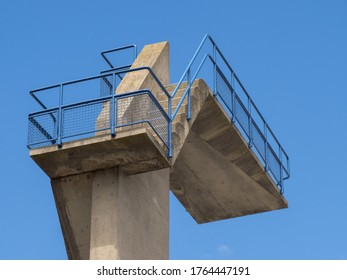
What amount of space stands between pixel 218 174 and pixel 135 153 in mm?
5363

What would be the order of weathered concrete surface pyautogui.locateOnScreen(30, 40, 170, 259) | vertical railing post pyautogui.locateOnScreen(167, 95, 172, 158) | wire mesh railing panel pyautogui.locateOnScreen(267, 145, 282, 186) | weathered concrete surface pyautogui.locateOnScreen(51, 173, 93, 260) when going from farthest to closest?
wire mesh railing panel pyautogui.locateOnScreen(267, 145, 282, 186) → weathered concrete surface pyautogui.locateOnScreen(51, 173, 93, 260) → vertical railing post pyautogui.locateOnScreen(167, 95, 172, 158) → weathered concrete surface pyautogui.locateOnScreen(30, 40, 170, 259)

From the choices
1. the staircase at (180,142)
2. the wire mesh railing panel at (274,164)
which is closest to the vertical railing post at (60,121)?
the staircase at (180,142)

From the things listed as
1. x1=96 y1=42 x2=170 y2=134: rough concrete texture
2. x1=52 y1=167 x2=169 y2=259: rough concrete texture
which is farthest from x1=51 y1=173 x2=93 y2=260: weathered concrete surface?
x1=96 y1=42 x2=170 y2=134: rough concrete texture

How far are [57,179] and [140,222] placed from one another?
1684 mm

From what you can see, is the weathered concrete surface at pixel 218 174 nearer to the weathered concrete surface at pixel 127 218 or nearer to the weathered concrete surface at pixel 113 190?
the weathered concrete surface at pixel 113 190

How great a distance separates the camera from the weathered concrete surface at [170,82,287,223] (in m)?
25.6

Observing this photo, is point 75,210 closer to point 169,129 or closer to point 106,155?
point 106,155

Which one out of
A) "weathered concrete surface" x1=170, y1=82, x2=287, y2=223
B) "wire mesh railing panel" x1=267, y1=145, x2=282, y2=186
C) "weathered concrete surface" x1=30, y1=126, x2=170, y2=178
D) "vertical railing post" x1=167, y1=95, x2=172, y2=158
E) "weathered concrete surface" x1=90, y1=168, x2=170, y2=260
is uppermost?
"wire mesh railing panel" x1=267, y1=145, x2=282, y2=186

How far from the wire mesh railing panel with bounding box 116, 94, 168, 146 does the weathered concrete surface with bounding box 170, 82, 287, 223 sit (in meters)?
2.69

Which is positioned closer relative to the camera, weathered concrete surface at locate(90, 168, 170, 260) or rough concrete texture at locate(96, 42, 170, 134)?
weathered concrete surface at locate(90, 168, 170, 260)

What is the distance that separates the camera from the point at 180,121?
921 inches

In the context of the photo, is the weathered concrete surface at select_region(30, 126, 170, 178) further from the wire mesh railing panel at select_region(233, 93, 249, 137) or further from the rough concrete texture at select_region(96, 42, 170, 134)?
the wire mesh railing panel at select_region(233, 93, 249, 137)

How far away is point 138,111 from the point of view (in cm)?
2208
